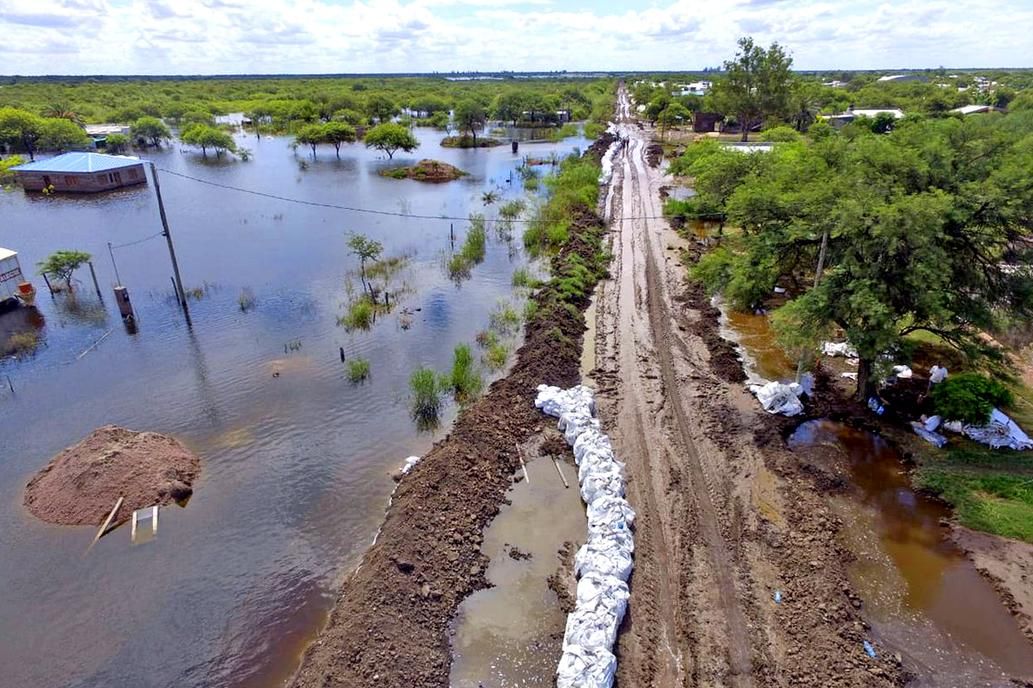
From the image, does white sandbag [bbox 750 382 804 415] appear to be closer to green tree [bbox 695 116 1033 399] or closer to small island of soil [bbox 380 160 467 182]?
green tree [bbox 695 116 1033 399]

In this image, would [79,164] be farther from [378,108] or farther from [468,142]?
[378,108]

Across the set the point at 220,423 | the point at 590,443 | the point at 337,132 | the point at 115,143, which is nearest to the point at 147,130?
the point at 115,143

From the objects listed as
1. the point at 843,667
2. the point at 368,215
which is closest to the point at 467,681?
the point at 843,667

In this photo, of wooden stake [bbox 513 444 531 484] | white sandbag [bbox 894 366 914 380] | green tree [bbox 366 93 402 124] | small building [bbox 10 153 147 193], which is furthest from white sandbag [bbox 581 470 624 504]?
green tree [bbox 366 93 402 124]

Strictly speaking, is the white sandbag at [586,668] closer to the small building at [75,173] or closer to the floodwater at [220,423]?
the floodwater at [220,423]

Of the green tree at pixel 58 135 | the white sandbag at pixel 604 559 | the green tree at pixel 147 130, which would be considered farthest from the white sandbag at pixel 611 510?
the green tree at pixel 147 130
